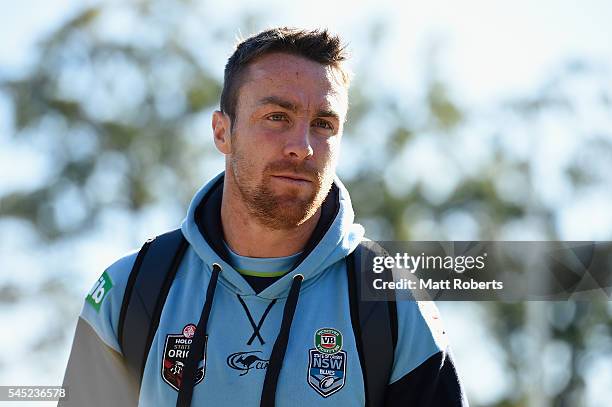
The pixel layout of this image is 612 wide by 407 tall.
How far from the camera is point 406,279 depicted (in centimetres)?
465

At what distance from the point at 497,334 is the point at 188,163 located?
8883 mm

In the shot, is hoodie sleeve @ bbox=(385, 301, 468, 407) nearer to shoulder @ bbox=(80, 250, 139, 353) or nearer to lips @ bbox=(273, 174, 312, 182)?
lips @ bbox=(273, 174, 312, 182)

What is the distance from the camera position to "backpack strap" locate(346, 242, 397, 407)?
439 centimetres

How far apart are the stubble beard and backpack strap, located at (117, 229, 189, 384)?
1.47 ft

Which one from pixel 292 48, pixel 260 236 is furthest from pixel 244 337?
pixel 292 48

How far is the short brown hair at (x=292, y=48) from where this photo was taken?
16.3ft

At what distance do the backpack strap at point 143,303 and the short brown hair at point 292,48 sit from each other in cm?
77

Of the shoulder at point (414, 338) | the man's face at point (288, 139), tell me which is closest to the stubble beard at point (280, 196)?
the man's face at point (288, 139)

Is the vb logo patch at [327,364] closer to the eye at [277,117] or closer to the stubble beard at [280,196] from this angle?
the stubble beard at [280,196]

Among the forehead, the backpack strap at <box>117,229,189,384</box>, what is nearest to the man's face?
the forehead

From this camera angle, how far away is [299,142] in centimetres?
470

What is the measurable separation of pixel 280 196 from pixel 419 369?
3.18 ft

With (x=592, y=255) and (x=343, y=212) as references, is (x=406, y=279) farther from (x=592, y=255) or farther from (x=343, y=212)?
(x=592, y=255)

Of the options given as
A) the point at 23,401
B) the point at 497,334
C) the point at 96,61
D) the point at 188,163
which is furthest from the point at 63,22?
the point at 23,401
